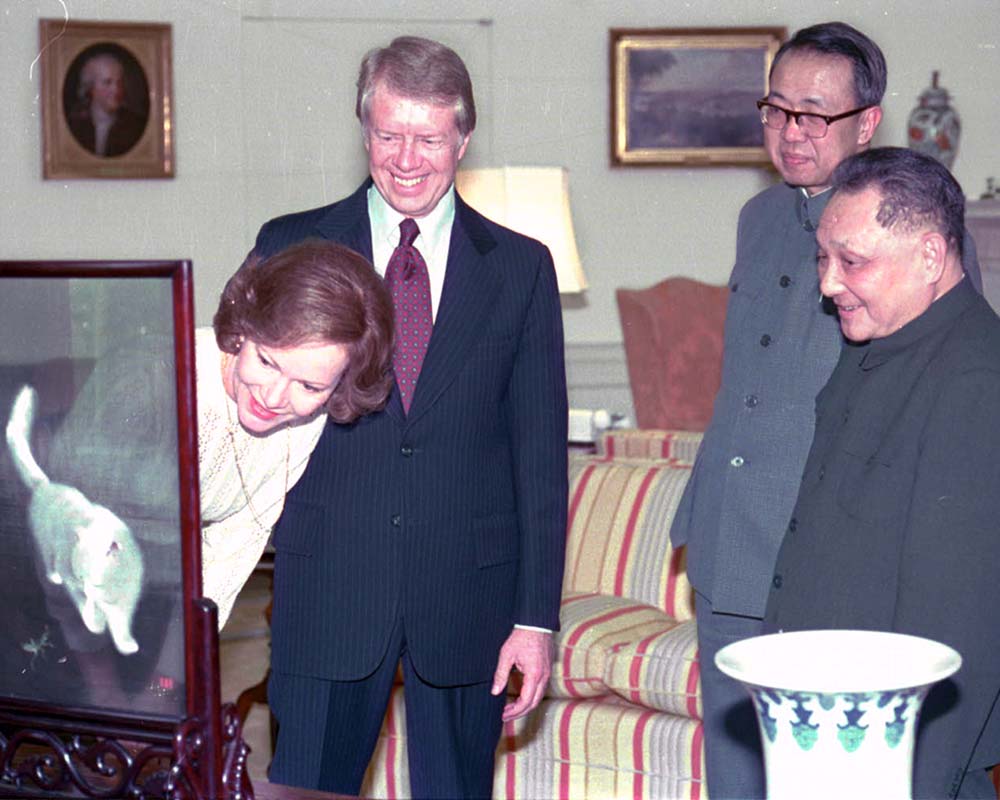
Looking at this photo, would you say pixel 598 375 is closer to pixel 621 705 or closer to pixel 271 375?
pixel 621 705

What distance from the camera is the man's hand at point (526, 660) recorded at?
2352mm

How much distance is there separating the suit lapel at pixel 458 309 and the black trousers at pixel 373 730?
0.38 m

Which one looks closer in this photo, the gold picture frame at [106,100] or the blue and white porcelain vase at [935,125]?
the gold picture frame at [106,100]

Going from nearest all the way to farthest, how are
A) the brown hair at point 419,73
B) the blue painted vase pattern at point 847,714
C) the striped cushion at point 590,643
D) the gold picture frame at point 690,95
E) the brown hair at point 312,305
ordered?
the blue painted vase pattern at point 847,714, the brown hair at point 312,305, the brown hair at point 419,73, the striped cushion at point 590,643, the gold picture frame at point 690,95

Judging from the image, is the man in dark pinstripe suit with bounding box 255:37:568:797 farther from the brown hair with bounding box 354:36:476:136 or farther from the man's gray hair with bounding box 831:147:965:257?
the man's gray hair with bounding box 831:147:965:257

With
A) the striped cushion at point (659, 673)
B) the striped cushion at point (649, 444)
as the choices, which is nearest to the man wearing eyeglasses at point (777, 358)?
the striped cushion at point (659, 673)

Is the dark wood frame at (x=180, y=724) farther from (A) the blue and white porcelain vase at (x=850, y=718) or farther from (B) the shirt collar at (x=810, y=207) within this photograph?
(B) the shirt collar at (x=810, y=207)

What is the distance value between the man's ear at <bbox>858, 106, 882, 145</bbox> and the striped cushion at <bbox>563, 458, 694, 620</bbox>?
169 cm

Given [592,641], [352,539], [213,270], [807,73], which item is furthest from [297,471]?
[213,270]

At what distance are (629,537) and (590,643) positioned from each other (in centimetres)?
49

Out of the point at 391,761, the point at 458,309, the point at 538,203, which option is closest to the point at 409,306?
the point at 458,309

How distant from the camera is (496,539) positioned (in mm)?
2328

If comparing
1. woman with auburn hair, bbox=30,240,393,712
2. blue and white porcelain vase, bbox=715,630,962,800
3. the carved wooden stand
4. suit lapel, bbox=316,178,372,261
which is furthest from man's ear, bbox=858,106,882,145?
the carved wooden stand

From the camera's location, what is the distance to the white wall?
6688mm
